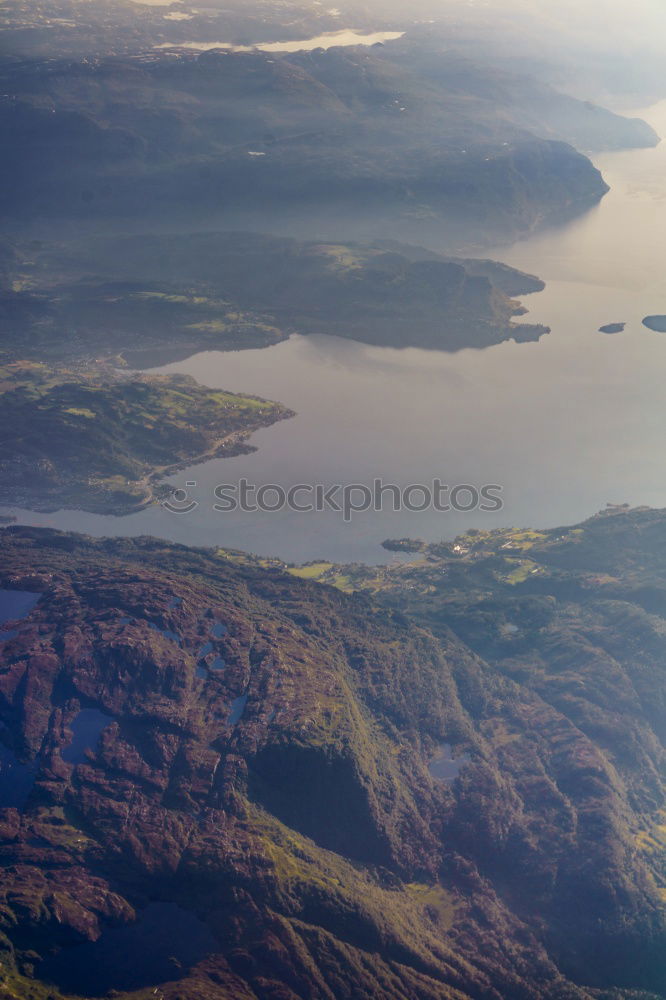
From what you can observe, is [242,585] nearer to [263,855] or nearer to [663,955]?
[263,855]

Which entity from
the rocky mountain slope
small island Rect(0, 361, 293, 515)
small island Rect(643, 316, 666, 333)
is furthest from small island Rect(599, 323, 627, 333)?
the rocky mountain slope

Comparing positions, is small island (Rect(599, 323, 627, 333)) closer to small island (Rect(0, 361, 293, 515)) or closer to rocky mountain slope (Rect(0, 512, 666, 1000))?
small island (Rect(0, 361, 293, 515))

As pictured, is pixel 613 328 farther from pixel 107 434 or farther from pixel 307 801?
pixel 307 801

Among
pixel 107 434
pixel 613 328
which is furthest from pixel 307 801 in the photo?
pixel 613 328

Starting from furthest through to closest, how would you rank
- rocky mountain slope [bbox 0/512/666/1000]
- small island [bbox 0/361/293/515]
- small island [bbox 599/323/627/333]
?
small island [bbox 599/323/627/333] → small island [bbox 0/361/293/515] → rocky mountain slope [bbox 0/512/666/1000]

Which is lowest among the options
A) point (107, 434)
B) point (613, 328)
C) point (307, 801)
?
point (307, 801)

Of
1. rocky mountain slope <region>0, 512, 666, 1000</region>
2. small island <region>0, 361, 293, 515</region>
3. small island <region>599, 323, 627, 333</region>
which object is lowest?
rocky mountain slope <region>0, 512, 666, 1000</region>

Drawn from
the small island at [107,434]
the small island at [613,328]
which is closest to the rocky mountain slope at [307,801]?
the small island at [107,434]
